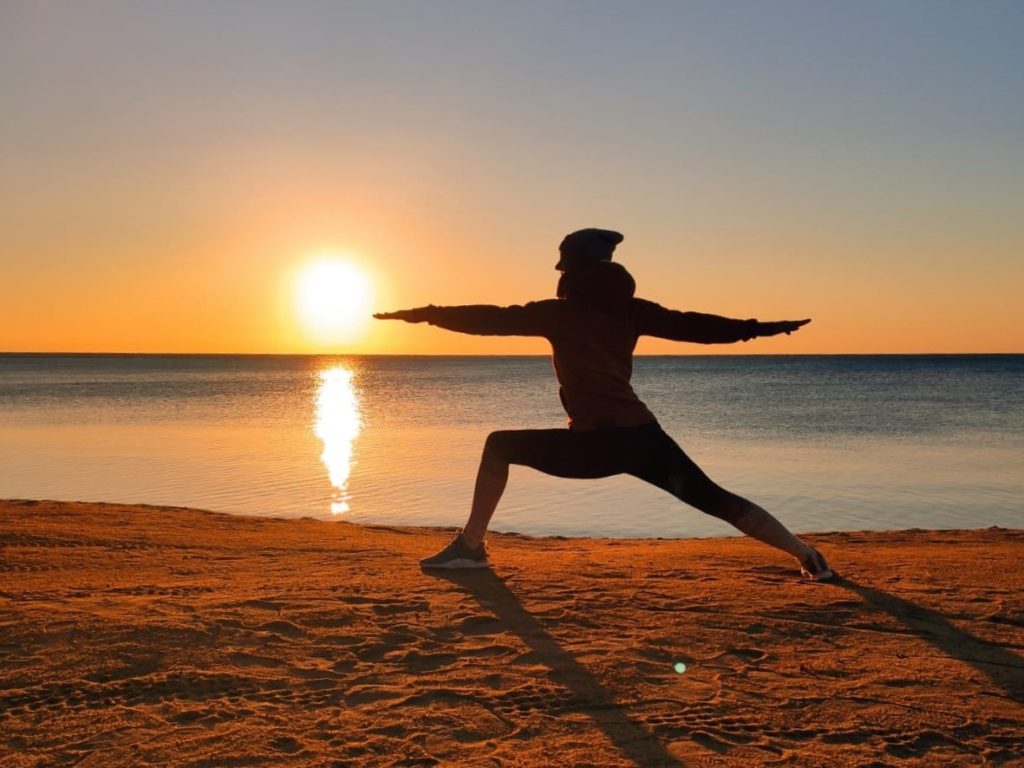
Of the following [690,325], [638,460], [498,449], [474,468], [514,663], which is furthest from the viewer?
[474,468]

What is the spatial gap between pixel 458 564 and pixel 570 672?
2.24 metres

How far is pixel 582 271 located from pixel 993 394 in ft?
194

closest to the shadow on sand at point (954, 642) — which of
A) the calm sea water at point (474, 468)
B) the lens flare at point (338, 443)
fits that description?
the calm sea water at point (474, 468)

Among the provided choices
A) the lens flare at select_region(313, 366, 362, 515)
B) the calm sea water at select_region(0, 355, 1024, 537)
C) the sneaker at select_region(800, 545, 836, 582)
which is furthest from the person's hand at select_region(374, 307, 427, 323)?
the lens flare at select_region(313, 366, 362, 515)

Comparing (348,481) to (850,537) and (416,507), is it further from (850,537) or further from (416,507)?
(850,537)

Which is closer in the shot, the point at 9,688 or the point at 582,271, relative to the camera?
the point at 9,688

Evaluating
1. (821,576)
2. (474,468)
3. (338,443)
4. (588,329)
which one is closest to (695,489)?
(588,329)

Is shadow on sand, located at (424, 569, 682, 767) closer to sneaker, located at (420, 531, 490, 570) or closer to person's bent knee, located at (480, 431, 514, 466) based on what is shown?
sneaker, located at (420, 531, 490, 570)

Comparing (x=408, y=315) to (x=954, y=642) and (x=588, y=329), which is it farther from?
(x=954, y=642)

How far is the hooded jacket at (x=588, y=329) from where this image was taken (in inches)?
221

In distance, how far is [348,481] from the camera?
16.6 meters

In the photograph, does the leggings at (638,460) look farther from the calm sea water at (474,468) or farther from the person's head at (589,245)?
the calm sea water at (474,468)

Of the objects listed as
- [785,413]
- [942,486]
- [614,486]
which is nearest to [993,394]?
[785,413]

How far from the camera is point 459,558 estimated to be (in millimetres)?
6477
